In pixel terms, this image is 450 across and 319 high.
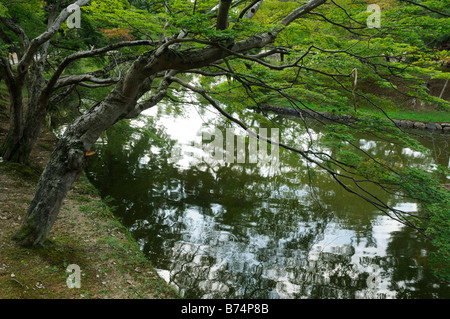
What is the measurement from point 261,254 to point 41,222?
376cm

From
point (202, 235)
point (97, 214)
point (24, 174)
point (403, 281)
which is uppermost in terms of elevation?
point (24, 174)

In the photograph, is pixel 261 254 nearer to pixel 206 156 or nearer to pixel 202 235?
pixel 202 235

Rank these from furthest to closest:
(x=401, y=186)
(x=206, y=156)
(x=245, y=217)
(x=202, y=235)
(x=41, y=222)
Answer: (x=206, y=156) < (x=245, y=217) < (x=202, y=235) < (x=401, y=186) < (x=41, y=222)

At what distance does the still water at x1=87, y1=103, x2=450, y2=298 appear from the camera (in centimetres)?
514

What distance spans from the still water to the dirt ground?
27.2 inches

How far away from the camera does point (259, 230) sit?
266 inches

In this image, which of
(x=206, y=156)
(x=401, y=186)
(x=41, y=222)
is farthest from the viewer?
(x=206, y=156)

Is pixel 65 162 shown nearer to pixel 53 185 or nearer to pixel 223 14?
pixel 53 185

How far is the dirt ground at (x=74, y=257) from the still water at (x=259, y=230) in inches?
27.2

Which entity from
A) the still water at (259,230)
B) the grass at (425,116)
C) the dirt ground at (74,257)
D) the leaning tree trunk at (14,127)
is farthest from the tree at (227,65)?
the grass at (425,116)

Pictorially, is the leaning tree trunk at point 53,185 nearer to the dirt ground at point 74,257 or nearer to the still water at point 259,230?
the dirt ground at point 74,257

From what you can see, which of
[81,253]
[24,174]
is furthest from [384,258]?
[24,174]

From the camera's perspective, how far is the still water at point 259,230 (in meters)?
5.14
